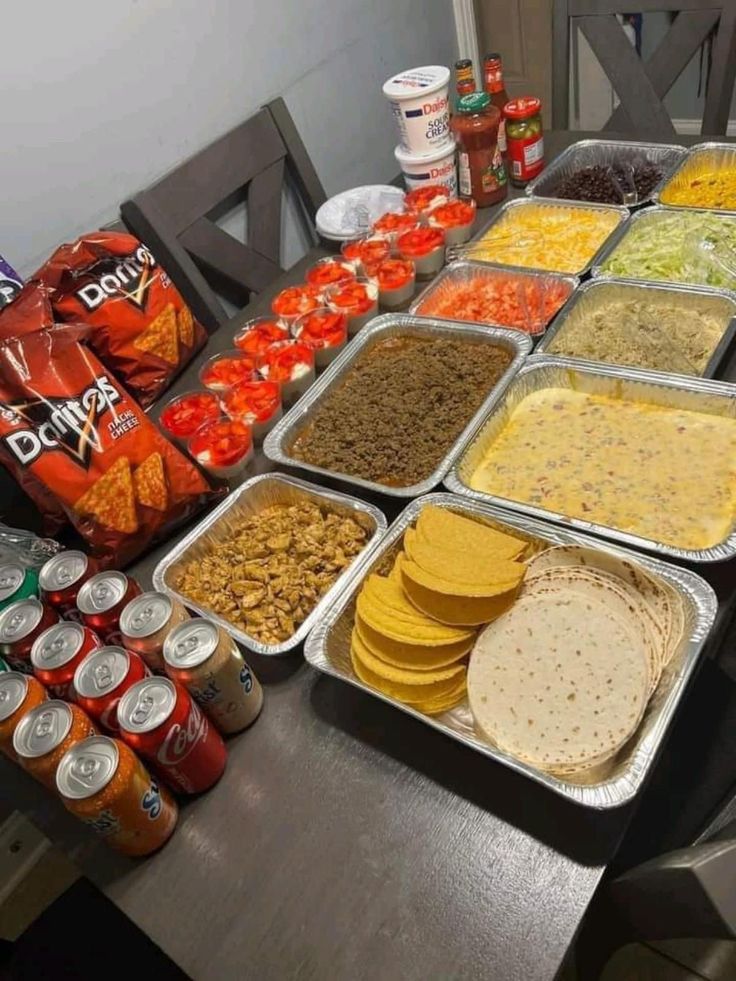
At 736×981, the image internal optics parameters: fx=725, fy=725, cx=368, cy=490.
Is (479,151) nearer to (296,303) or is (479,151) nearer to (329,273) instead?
(329,273)

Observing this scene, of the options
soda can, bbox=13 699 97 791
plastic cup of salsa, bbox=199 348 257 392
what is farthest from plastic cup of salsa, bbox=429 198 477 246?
soda can, bbox=13 699 97 791

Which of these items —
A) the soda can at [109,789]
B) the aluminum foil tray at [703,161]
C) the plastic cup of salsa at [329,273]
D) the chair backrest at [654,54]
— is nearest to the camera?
the soda can at [109,789]

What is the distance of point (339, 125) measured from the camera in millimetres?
2805

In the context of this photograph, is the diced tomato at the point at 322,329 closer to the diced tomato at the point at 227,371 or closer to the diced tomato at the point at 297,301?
the diced tomato at the point at 297,301

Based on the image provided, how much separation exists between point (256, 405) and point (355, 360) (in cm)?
30

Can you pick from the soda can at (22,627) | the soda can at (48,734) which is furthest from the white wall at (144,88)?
the soda can at (48,734)

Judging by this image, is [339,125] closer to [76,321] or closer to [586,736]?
[76,321]

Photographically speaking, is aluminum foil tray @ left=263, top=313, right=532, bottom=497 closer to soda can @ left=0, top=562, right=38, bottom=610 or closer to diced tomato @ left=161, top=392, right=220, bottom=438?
diced tomato @ left=161, top=392, right=220, bottom=438

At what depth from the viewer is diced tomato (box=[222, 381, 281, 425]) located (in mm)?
1646

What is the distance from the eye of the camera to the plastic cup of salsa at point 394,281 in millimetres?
1922

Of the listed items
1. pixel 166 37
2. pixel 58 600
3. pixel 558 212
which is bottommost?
pixel 558 212

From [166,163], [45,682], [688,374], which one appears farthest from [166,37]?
[45,682]

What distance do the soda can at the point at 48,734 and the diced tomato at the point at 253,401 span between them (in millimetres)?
819

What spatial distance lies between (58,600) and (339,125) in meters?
2.31
